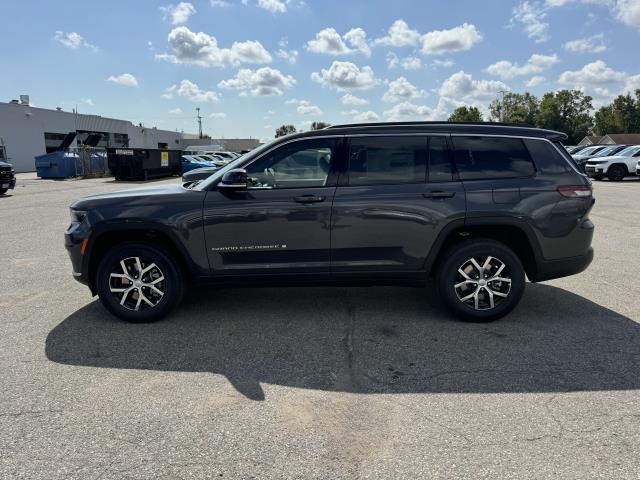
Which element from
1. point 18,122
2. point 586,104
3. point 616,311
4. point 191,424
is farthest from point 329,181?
point 586,104

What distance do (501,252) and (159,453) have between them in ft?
10.7

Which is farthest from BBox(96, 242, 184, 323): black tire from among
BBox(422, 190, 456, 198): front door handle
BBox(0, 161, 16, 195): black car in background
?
BBox(0, 161, 16, 195): black car in background

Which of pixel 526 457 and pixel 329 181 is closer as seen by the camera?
pixel 526 457

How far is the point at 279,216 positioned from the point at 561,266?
8.89 feet

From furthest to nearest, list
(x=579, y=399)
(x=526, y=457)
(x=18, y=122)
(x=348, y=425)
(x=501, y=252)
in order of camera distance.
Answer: (x=18, y=122) < (x=501, y=252) < (x=579, y=399) < (x=348, y=425) < (x=526, y=457)

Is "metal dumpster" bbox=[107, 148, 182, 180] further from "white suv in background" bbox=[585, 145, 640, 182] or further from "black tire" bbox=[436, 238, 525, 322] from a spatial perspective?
"black tire" bbox=[436, 238, 525, 322]

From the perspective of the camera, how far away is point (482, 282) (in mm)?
4273

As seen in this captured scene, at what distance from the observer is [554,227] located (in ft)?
13.9

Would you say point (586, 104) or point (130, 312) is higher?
point (586, 104)

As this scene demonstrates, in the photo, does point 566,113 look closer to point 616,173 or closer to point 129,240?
point 616,173

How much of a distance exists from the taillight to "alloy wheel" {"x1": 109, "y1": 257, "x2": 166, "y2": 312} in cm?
384

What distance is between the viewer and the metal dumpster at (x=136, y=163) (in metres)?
25.9

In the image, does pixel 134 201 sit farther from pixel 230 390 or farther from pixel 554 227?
pixel 554 227

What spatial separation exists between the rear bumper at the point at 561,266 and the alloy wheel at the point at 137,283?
358cm
